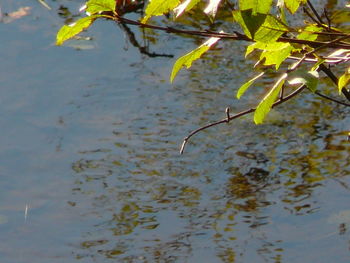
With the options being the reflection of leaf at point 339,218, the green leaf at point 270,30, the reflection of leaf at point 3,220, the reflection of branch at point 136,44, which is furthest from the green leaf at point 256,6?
the reflection of branch at point 136,44

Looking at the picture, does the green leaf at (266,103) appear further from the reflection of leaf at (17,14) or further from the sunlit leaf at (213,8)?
the reflection of leaf at (17,14)

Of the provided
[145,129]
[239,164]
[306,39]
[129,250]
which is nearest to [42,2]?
[145,129]

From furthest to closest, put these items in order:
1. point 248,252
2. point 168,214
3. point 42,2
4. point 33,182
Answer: point 42,2 < point 33,182 < point 168,214 < point 248,252

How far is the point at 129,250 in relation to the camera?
278 centimetres

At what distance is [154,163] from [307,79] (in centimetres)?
184

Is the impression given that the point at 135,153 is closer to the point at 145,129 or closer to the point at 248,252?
the point at 145,129

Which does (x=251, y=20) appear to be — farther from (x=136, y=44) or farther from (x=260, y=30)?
(x=136, y=44)

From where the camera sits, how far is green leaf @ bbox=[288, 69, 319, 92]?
143 cm

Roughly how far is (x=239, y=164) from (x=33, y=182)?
80 cm

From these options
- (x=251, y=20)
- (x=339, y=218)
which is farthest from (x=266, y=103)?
(x=339, y=218)

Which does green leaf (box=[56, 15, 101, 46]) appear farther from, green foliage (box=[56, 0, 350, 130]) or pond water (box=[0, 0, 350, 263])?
pond water (box=[0, 0, 350, 263])

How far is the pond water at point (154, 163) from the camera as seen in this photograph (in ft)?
9.30

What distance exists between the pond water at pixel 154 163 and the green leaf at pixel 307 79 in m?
1.37

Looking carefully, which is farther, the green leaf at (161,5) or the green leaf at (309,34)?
the green leaf at (309,34)
